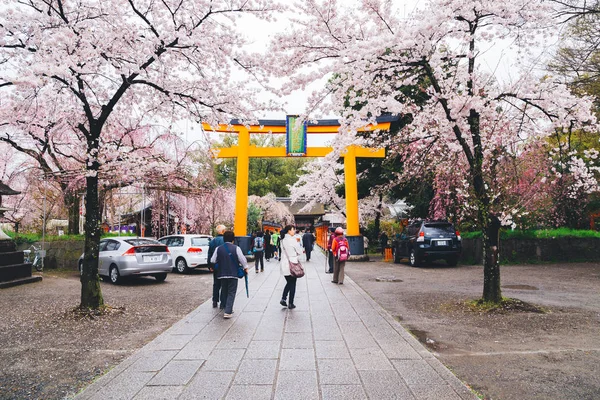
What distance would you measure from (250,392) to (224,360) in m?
1.04

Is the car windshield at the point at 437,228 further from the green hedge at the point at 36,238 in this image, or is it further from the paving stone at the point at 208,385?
the green hedge at the point at 36,238

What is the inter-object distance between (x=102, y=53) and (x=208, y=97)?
2.17 metres

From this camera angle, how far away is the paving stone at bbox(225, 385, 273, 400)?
144 inches

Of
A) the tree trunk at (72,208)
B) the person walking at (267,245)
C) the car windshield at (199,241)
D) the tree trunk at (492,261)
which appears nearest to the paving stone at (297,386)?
the tree trunk at (492,261)

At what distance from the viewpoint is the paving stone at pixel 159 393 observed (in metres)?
3.67

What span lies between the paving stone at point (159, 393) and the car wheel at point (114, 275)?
8950 mm

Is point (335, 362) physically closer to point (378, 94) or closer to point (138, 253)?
point (378, 94)

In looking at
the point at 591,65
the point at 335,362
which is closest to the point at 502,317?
the point at 335,362

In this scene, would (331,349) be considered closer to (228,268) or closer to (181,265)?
(228,268)

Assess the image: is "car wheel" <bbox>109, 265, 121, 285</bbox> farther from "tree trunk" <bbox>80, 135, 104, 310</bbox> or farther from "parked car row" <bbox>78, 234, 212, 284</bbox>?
"tree trunk" <bbox>80, 135, 104, 310</bbox>

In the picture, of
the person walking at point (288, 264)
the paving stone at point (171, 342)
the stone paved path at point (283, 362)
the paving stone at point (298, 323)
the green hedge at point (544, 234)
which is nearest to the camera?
the stone paved path at point (283, 362)

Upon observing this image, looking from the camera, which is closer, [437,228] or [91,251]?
[91,251]

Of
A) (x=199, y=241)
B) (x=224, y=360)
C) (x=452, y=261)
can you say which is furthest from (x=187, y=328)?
(x=452, y=261)

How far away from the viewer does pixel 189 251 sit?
14.8 m
